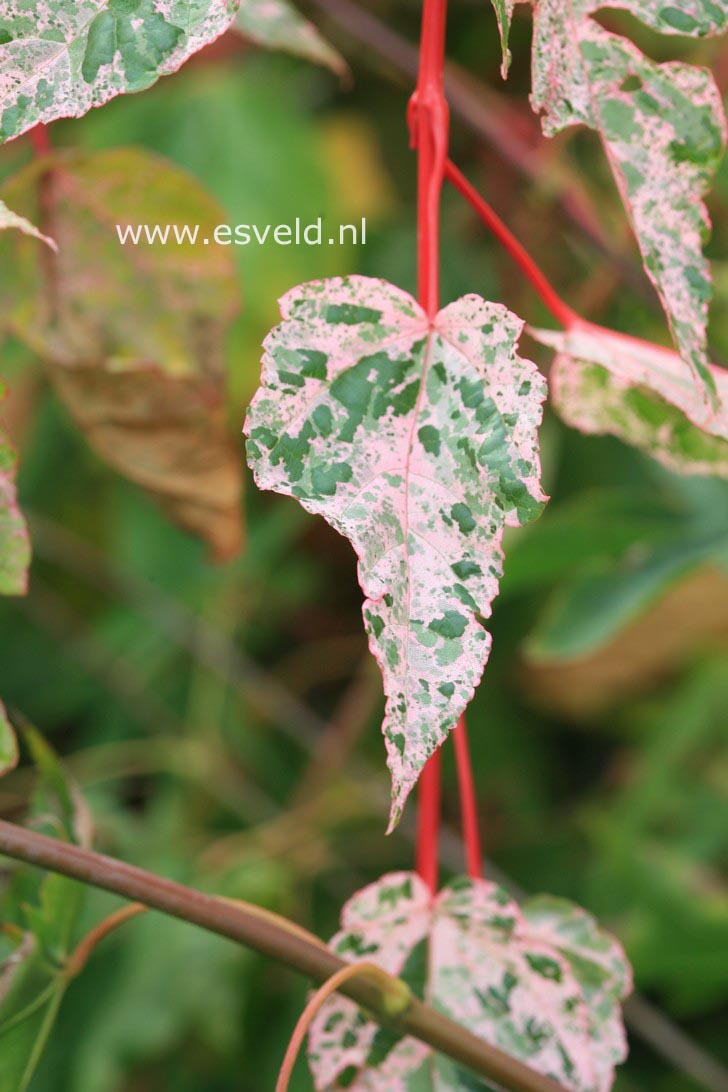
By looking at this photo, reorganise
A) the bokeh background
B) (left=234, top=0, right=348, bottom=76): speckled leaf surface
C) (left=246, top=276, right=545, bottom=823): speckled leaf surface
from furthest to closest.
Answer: the bokeh background → (left=234, top=0, right=348, bottom=76): speckled leaf surface → (left=246, top=276, right=545, bottom=823): speckled leaf surface

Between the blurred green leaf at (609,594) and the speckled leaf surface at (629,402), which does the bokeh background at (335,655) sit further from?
the speckled leaf surface at (629,402)

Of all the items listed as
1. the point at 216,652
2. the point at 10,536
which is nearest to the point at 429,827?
the point at 10,536

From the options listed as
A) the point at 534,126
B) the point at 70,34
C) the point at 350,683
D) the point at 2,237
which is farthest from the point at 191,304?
the point at 350,683

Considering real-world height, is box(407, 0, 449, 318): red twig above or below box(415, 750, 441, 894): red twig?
above

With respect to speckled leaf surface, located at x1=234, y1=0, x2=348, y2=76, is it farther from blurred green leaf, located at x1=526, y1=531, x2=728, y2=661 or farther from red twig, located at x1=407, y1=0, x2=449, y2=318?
blurred green leaf, located at x1=526, y1=531, x2=728, y2=661

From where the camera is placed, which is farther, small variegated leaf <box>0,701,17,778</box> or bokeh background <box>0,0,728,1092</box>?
bokeh background <box>0,0,728,1092</box>

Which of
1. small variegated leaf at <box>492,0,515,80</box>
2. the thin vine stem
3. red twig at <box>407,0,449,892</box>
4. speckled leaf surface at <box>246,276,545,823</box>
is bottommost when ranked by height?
the thin vine stem

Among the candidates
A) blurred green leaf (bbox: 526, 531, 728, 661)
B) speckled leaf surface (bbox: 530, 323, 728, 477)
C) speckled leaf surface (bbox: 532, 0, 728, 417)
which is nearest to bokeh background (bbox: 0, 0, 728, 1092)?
blurred green leaf (bbox: 526, 531, 728, 661)

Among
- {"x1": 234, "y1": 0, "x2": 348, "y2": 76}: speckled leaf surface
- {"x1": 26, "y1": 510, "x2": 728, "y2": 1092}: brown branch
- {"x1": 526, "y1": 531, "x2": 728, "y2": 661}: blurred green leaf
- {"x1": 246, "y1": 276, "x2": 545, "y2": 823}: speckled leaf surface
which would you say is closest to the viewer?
{"x1": 246, "y1": 276, "x2": 545, "y2": 823}: speckled leaf surface

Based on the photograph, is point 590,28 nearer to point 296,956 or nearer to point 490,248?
point 296,956
